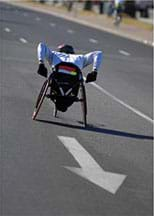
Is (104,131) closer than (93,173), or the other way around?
(93,173)

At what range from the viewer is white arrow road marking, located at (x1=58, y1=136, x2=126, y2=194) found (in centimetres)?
960

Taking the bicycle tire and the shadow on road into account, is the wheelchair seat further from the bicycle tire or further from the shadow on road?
the shadow on road

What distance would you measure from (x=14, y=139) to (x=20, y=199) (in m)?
3.15

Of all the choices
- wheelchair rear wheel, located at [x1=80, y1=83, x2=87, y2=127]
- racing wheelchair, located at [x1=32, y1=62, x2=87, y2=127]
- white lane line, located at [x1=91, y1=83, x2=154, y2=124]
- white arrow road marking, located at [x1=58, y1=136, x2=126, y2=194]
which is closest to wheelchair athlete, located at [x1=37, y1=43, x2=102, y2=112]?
racing wheelchair, located at [x1=32, y1=62, x2=87, y2=127]

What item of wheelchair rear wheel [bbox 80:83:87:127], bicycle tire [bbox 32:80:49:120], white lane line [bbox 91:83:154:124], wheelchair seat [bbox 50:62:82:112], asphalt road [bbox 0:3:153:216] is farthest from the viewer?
white lane line [bbox 91:83:154:124]

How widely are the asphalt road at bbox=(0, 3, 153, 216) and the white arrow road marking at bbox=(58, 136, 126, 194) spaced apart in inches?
0.4

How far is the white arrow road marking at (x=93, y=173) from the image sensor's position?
378 inches

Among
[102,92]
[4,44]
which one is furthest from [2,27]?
[102,92]

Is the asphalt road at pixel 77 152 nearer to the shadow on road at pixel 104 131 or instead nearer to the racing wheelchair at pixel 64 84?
the shadow on road at pixel 104 131

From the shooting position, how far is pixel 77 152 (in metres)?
11.2

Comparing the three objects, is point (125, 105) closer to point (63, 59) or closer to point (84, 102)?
point (84, 102)

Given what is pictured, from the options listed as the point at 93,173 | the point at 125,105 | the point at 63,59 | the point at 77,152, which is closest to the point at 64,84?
the point at 63,59

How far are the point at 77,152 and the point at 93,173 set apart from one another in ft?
3.86

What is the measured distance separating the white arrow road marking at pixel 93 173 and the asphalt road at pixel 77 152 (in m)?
0.01
